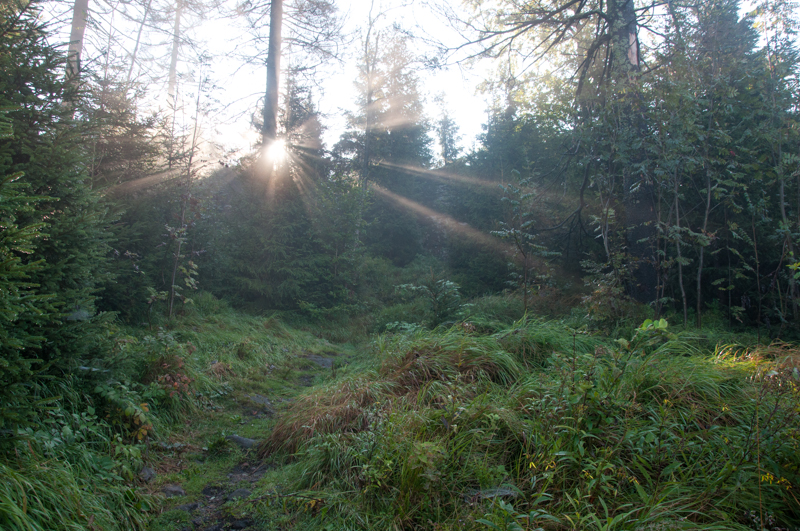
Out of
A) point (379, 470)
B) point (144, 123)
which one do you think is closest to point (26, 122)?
point (379, 470)

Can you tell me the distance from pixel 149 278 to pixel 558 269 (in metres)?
9.98

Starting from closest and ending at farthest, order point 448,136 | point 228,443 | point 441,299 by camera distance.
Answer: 1. point 228,443
2. point 441,299
3. point 448,136

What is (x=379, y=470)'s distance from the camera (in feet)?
8.90

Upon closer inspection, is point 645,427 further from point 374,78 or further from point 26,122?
point 374,78

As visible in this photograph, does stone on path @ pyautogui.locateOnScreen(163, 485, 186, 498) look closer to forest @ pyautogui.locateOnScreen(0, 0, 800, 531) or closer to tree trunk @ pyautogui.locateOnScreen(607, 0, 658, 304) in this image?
forest @ pyautogui.locateOnScreen(0, 0, 800, 531)

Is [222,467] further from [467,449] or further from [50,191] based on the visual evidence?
[50,191]

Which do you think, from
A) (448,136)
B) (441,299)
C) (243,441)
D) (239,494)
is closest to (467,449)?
(239,494)

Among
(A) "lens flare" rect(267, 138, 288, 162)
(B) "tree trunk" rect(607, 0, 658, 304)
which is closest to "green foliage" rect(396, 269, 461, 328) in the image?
(B) "tree trunk" rect(607, 0, 658, 304)

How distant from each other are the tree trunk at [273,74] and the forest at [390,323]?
2.3 inches

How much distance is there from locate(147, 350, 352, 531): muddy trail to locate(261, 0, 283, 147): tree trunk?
8.34 metres

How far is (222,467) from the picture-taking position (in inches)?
133

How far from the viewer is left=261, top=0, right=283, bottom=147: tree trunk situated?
38.6ft

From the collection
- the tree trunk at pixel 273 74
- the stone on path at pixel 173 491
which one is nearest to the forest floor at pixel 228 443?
the stone on path at pixel 173 491

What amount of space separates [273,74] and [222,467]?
11427 millimetres
